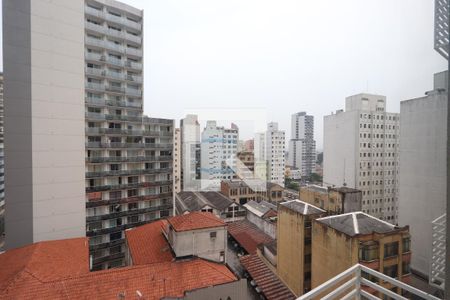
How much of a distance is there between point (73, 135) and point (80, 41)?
5.78 meters

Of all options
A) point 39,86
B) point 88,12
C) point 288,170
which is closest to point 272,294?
point 39,86

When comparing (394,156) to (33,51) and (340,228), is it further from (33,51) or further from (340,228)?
(33,51)

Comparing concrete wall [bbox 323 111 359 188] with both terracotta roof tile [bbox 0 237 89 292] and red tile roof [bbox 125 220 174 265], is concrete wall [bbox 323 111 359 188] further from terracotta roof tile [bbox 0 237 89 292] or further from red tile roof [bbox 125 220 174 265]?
terracotta roof tile [bbox 0 237 89 292]

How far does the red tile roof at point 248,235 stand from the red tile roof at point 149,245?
23.7ft

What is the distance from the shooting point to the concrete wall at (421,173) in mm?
14834

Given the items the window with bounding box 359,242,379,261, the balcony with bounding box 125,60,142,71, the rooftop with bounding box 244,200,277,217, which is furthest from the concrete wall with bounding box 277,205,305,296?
the balcony with bounding box 125,60,142,71

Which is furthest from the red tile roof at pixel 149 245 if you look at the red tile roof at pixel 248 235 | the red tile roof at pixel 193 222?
the red tile roof at pixel 248 235

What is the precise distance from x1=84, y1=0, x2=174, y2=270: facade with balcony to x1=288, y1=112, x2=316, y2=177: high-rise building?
46766 millimetres

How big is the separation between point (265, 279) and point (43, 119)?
15.6m

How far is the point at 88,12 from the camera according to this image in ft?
51.8

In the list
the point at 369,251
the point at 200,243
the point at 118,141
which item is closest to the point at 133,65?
the point at 118,141

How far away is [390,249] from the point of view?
32.0 ft

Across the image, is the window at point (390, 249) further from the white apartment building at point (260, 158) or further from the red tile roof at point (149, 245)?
the white apartment building at point (260, 158)

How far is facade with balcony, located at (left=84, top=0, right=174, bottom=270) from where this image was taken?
15.6 metres
